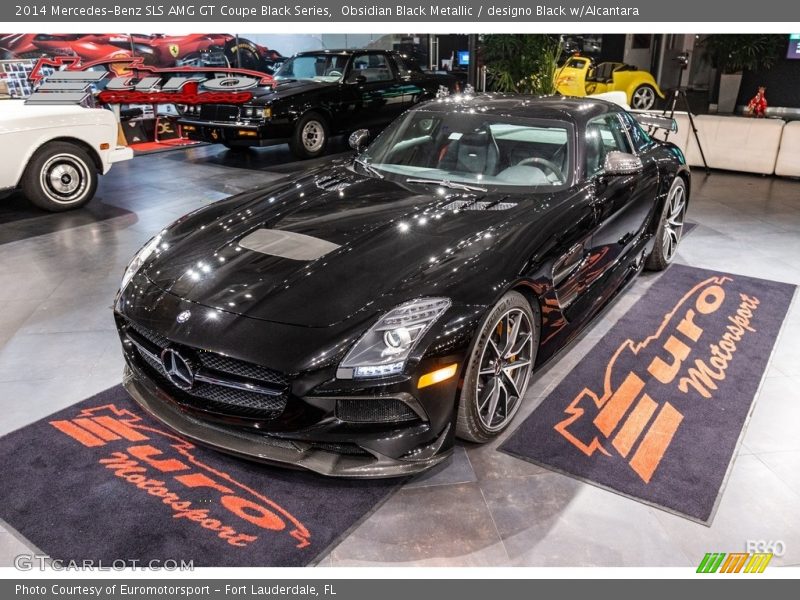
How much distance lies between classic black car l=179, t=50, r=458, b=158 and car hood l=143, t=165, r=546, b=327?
5.03 m

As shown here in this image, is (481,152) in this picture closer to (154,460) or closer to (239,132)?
(154,460)

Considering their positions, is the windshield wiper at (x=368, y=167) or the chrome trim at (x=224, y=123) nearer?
the windshield wiper at (x=368, y=167)

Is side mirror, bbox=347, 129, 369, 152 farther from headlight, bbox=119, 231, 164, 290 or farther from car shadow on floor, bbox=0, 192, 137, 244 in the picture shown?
car shadow on floor, bbox=0, 192, 137, 244

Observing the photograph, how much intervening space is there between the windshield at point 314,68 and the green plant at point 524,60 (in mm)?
2034

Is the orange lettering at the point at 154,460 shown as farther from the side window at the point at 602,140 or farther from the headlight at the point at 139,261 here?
the side window at the point at 602,140

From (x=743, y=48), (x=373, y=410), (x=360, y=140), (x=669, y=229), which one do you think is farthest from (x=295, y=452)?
(x=743, y=48)

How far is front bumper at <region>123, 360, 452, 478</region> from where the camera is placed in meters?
2.16

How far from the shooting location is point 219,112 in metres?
8.16

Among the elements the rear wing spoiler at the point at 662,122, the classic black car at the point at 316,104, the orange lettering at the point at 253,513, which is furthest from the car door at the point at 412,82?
the orange lettering at the point at 253,513

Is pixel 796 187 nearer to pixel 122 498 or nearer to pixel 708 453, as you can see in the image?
pixel 708 453

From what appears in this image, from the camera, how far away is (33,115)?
567 cm

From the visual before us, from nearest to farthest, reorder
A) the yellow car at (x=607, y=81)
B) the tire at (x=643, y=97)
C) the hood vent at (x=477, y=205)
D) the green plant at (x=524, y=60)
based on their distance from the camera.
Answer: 1. the hood vent at (x=477, y=205)
2. the green plant at (x=524, y=60)
3. the yellow car at (x=607, y=81)
4. the tire at (x=643, y=97)

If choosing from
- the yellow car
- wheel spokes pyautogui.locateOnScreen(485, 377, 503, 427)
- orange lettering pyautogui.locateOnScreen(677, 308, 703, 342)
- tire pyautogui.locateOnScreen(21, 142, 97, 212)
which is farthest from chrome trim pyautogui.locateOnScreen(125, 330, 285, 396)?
the yellow car

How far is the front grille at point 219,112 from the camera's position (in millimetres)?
8047
